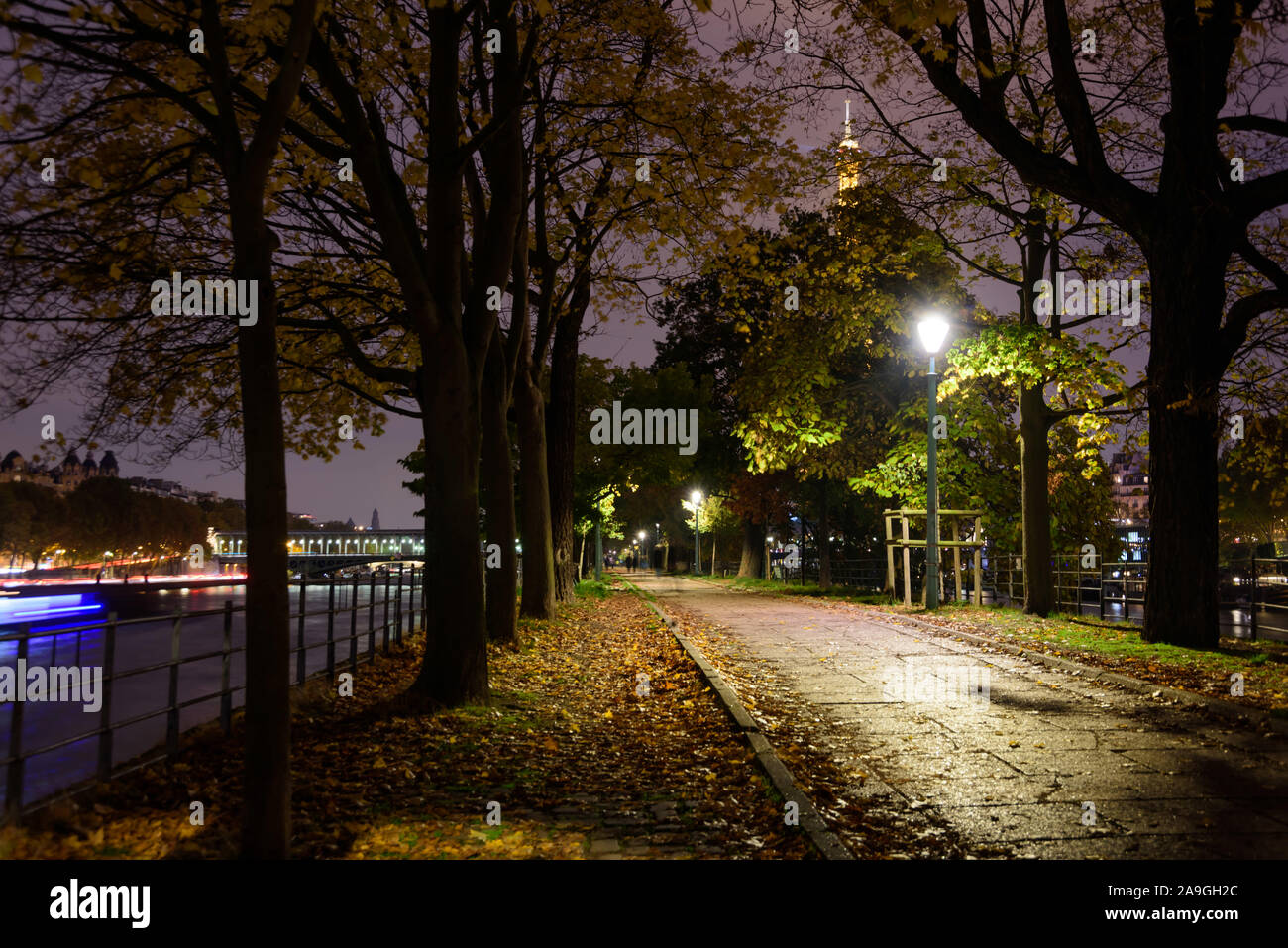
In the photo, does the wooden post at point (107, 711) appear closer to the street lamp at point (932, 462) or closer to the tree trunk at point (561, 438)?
the tree trunk at point (561, 438)

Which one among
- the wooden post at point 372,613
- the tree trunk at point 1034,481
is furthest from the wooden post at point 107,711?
the tree trunk at point 1034,481

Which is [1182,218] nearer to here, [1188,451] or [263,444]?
[1188,451]

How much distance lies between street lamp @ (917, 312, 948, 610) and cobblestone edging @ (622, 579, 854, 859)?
30.1ft

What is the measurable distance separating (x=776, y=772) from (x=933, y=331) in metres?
13.4

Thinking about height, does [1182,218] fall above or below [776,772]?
above

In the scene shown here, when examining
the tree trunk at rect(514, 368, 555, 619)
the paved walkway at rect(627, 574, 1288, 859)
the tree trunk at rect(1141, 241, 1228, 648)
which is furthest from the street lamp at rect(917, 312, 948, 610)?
the tree trunk at rect(514, 368, 555, 619)

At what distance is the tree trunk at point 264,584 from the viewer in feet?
15.0

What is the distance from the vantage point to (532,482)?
17.0 metres

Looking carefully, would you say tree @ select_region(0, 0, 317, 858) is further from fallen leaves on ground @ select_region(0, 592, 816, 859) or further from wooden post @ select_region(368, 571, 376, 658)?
wooden post @ select_region(368, 571, 376, 658)

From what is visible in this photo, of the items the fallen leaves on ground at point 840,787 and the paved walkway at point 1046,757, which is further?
the paved walkway at point 1046,757

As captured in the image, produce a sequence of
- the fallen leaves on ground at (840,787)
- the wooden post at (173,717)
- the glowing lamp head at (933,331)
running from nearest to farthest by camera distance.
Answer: the fallen leaves on ground at (840,787), the wooden post at (173,717), the glowing lamp head at (933,331)

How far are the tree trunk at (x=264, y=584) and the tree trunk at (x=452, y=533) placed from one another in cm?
411

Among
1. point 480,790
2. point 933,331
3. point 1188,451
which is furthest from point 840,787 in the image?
point 933,331
